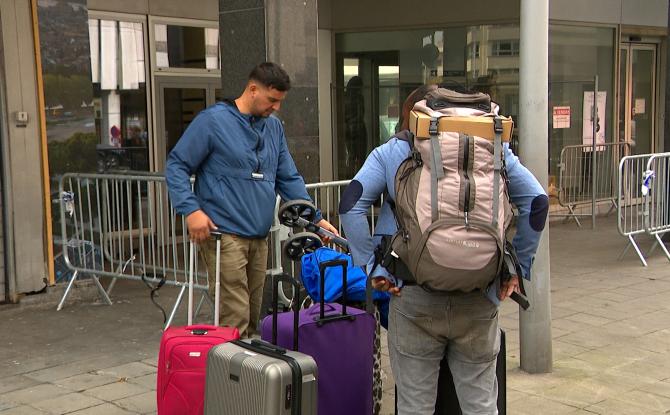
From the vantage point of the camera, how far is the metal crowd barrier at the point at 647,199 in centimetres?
972

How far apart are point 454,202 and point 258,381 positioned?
109cm

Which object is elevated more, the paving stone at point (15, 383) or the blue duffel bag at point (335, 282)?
the blue duffel bag at point (335, 282)

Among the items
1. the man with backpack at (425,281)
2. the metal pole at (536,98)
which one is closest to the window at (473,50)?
the metal pole at (536,98)

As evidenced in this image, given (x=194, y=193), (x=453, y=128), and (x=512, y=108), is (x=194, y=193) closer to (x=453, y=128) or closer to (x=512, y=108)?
(x=453, y=128)

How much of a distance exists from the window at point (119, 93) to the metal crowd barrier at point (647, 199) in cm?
575

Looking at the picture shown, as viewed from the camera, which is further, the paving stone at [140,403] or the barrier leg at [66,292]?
the barrier leg at [66,292]

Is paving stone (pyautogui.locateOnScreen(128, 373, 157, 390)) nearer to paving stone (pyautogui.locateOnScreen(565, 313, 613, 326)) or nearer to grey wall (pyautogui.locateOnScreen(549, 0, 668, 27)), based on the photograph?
paving stone (pyautogui.locateOnScreen(565, 313, 613, 326))

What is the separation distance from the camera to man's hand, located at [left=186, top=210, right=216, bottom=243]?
4574mm

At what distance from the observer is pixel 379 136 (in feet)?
46.9

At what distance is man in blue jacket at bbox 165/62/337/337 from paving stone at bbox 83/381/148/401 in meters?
0.85

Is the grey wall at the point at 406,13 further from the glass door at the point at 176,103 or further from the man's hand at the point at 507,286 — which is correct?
the man's hand at the point at 507,286

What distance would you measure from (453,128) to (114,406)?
2.85 m

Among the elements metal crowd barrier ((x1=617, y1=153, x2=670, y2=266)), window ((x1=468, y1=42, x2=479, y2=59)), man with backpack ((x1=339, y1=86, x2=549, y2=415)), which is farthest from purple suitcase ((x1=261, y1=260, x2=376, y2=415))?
window ((x1=468, y1=42, x2=479, y2=59))

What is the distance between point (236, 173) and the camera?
4.85 metres
